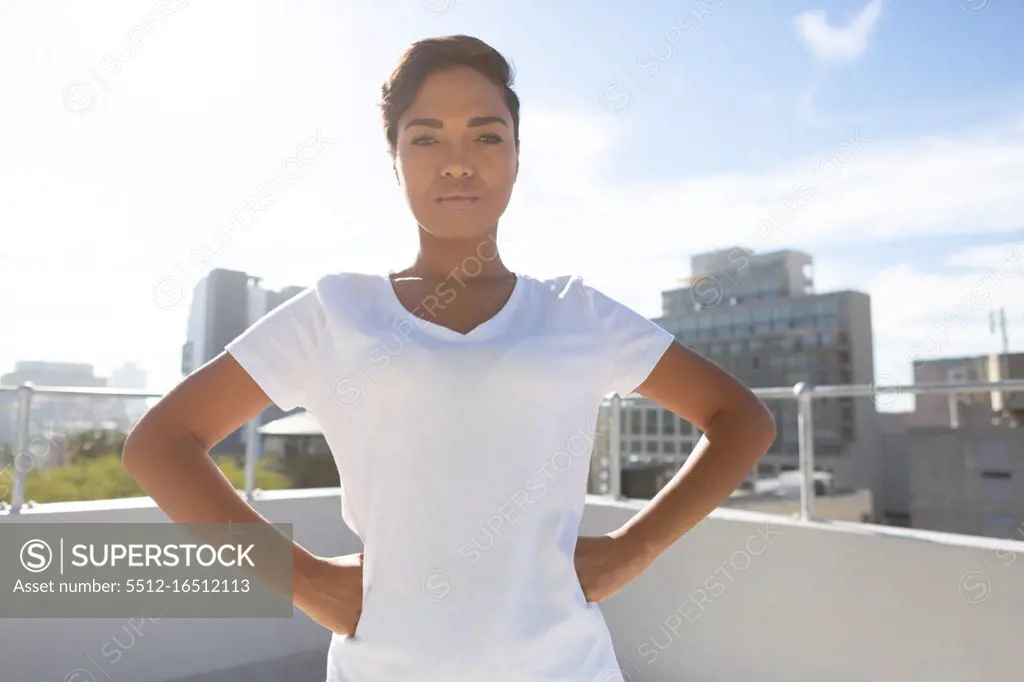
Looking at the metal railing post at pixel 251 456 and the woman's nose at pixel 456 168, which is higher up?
the woman's nose at pixel 456 168

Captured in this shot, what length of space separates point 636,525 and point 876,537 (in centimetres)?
228

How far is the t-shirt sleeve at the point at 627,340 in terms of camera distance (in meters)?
0.84

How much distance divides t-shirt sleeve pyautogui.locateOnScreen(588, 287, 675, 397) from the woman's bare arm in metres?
0.39

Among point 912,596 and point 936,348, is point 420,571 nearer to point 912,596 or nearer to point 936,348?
point 912,596

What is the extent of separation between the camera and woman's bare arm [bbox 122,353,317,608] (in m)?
0.78

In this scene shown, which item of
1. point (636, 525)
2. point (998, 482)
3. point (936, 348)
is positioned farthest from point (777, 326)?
point (636, 525)

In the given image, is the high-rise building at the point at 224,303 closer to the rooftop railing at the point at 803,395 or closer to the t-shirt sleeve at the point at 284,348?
the rooftop railing at the point at 803,395

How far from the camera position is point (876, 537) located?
2.71 meters

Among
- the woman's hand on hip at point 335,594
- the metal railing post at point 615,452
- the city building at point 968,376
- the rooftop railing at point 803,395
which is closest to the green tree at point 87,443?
the rooftop railing at point 803,395

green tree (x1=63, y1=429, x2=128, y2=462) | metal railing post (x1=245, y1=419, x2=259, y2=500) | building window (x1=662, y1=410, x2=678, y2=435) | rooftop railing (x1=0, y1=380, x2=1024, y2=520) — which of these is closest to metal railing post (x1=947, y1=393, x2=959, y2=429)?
rooftop railing (x1=0, y1=380, x2=1024, y2=520)

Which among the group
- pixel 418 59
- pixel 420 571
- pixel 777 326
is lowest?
pixel 420 571

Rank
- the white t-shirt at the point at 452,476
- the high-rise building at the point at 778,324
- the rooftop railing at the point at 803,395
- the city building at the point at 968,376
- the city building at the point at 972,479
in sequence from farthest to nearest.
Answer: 1. the high-rise building at the point at 778,324
2. the city building at the point at 972,479
3. the city building at the point at 968,376
4. the rooftop railing at the point at 803,395
5. the white t-shirt at the point at 452,476

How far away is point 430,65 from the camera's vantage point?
86 cm

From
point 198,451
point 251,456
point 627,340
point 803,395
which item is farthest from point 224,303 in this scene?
point 627,340
